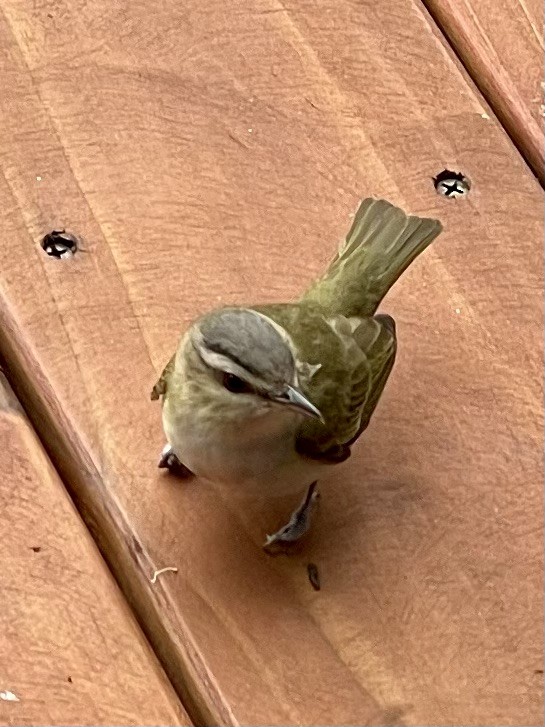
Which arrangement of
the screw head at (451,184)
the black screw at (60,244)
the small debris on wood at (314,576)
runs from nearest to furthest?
the small debris on wood at (314,576)
the black screw at (60,244)
the screw head at (451,184)

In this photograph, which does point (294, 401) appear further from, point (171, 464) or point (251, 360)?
point (171, 464)

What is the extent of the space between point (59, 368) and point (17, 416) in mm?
91

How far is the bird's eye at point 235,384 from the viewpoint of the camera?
153cm

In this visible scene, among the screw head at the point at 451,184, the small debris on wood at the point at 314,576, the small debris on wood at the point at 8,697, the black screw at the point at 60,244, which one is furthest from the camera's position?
the screw head at the point at 451,184

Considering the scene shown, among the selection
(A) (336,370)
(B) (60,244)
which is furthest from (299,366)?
(B) (60,244)

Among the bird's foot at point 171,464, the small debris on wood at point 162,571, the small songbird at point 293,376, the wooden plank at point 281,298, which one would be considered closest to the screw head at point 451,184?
the wooden plank at point 281,298

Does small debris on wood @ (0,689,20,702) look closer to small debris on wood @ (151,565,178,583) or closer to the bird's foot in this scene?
small debris on wood @ (151,565,178,583)

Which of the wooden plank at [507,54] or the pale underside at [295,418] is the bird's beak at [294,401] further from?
the wooden plank at [507,54]

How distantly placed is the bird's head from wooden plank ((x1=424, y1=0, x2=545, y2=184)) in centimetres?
69

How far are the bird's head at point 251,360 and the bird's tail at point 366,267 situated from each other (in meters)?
0.27

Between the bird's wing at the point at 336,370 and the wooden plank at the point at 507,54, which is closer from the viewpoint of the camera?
the bird's wing at the point at 336,370

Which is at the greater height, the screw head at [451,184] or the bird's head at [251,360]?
the screw head at [451,184]

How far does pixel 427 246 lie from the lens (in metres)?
1.83

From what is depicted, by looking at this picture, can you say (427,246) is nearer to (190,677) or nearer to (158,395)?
(158,395)
